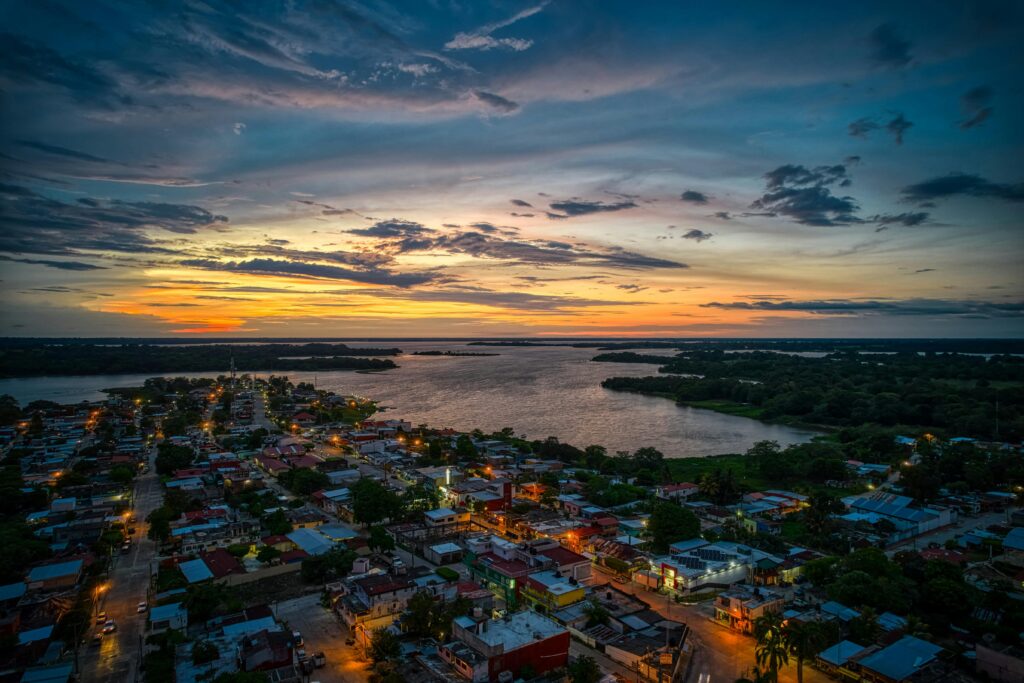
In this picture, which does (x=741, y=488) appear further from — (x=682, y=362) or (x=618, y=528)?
(x=682, y=362)

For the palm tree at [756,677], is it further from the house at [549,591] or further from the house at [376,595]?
the house at [376,595]

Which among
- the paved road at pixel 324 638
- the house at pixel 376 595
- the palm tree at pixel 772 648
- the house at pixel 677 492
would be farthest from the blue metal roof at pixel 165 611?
the house at pixel 677 492

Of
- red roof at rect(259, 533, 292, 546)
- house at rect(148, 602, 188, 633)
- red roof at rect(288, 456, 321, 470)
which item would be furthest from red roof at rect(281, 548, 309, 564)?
red roof at rect(288, 456, 321, 470)

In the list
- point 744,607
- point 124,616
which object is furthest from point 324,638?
point 744,607

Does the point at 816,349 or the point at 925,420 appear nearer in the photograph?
the point at 925,420

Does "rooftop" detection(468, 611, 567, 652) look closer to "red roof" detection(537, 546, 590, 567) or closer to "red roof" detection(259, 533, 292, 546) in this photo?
"red roof" detection(537, 546, 590, 567)

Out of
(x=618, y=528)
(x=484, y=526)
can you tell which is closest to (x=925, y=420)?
(x=618, y=528)
